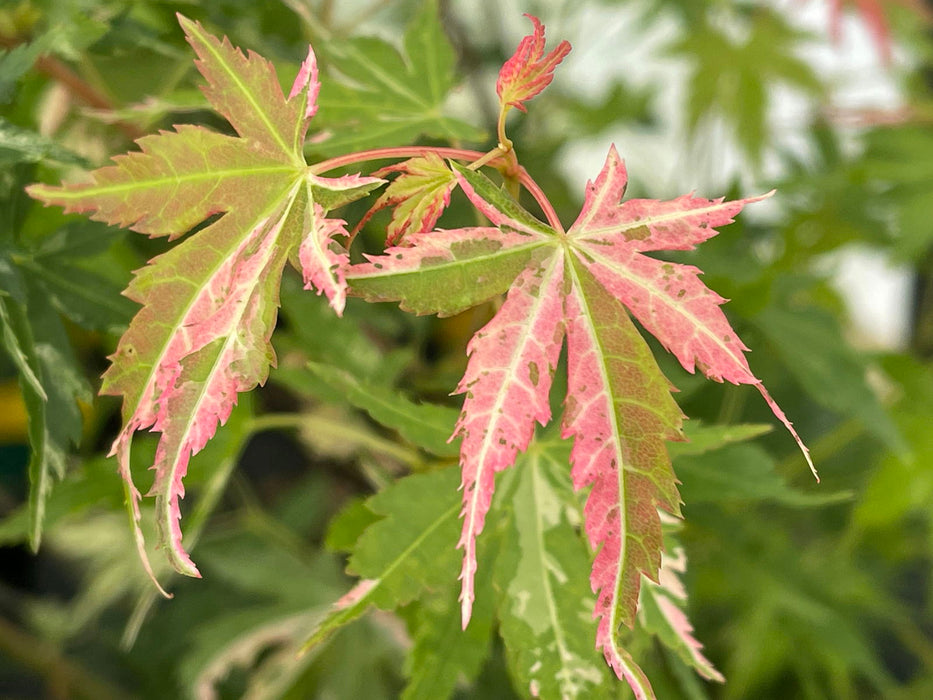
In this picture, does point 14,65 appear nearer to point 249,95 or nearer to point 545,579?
point 249,95

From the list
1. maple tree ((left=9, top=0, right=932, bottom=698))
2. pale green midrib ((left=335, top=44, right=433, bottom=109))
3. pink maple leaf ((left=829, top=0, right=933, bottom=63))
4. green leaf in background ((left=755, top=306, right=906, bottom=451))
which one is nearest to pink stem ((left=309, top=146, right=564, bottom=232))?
maple tree ((left=9, top=0, right=932, bottom=698))

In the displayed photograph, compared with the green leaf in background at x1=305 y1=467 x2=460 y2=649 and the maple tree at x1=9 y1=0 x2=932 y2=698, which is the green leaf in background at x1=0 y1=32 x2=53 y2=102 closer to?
the maple tree at x1=9 y1=0 x2=932 y2=698

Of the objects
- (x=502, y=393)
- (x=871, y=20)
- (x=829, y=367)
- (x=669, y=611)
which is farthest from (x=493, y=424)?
(x=871, y=20)

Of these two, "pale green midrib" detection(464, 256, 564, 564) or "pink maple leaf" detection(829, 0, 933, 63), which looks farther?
"pink maple leaf" detection(829, 0, 933, 63)

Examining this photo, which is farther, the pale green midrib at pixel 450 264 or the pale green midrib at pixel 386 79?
the pale green midrib at pixel 386 79

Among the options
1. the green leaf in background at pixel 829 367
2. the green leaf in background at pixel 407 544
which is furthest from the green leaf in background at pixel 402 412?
the green leaf in background at pixel 829 367

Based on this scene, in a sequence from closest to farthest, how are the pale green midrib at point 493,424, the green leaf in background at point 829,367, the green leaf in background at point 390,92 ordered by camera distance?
1. the pale green midrib at point 493,424
2. the green leaf in background at point 390,92
3. the green leaf in background at point 829,367

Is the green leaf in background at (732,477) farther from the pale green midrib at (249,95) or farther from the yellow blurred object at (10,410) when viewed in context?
the yellow blurred object at (10,410)
